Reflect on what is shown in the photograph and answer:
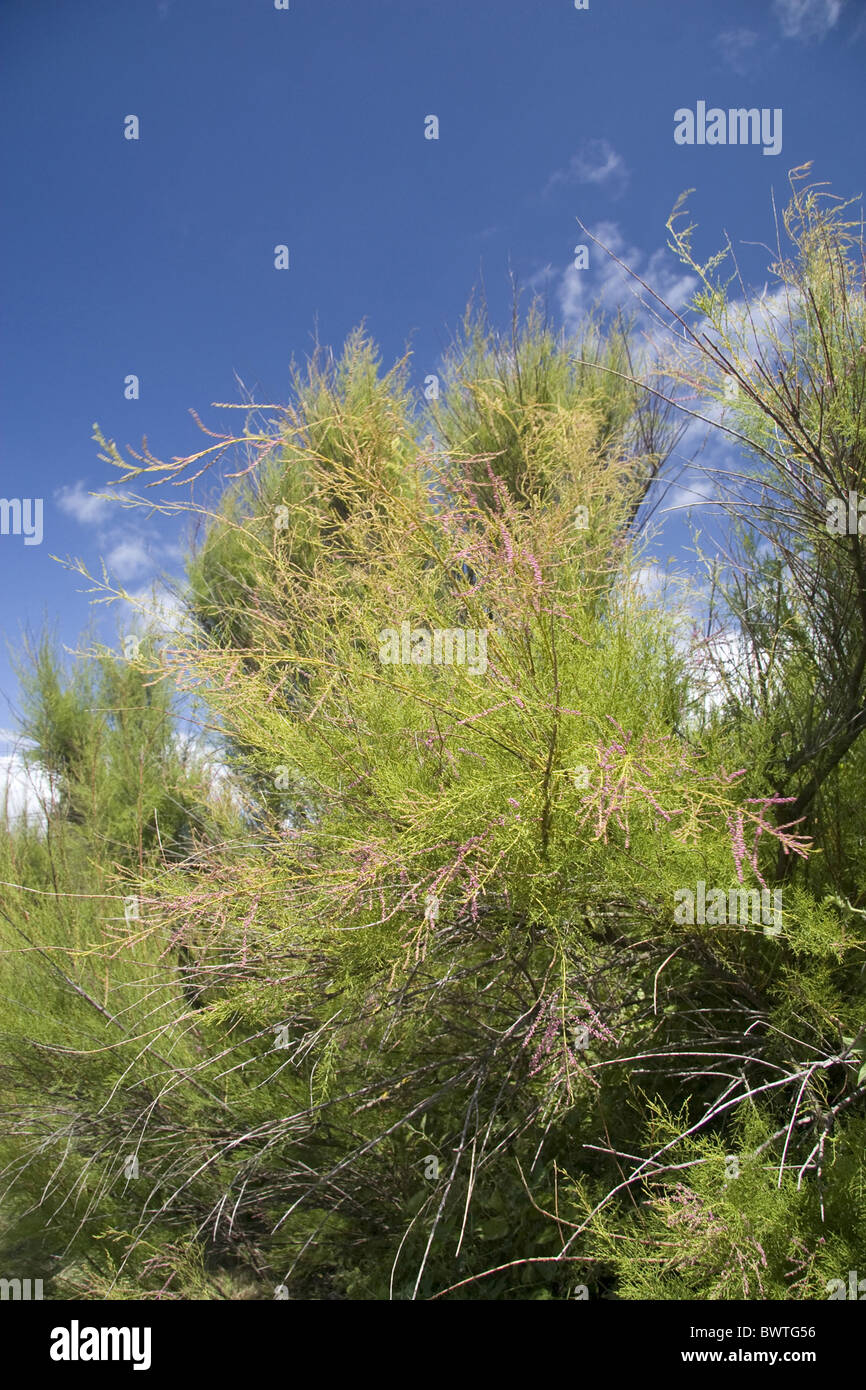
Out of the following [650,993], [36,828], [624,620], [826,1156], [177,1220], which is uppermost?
[624,620]

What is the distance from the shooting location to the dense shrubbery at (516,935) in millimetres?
2359

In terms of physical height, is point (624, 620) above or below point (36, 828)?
above

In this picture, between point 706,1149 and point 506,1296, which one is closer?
point 706,1149

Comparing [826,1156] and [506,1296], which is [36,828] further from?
[826,1156]

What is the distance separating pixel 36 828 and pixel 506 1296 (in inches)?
170

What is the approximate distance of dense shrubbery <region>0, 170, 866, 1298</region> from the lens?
2.36 meters

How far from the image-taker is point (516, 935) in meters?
2.85

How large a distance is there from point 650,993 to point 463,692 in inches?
53.5
